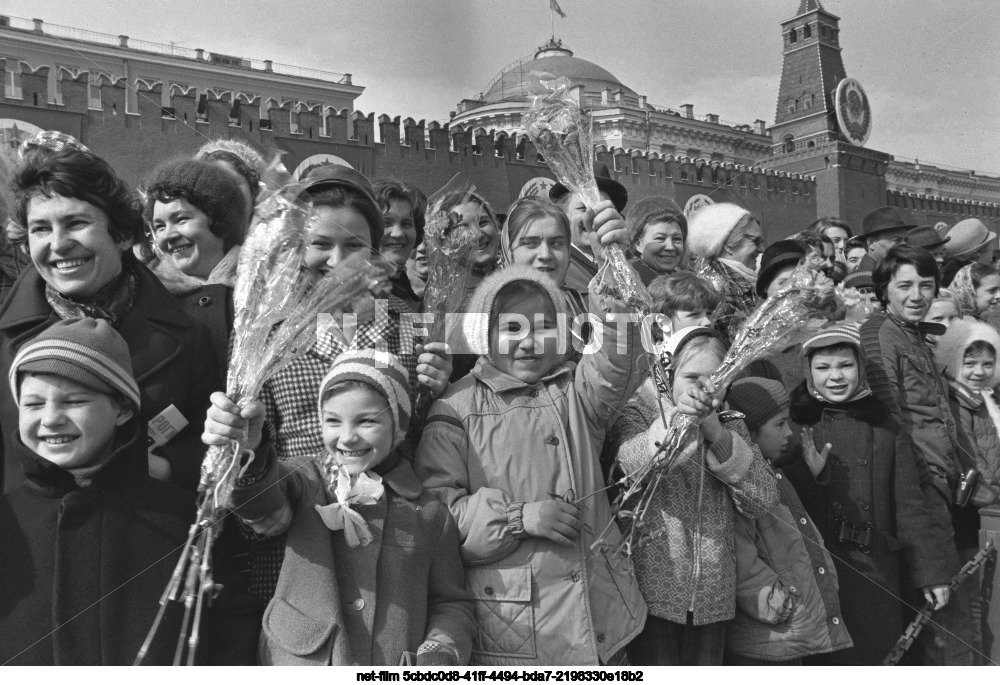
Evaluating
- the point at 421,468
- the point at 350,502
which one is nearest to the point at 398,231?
the point at 421,468

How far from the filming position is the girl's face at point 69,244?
1.95m

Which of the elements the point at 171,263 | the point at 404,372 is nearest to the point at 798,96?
the point at 404,372

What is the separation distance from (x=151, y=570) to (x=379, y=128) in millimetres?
20663

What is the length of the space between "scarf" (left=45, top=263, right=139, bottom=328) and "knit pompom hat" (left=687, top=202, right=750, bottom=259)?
8.47 ft

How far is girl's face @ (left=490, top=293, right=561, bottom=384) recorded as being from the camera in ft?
7.54

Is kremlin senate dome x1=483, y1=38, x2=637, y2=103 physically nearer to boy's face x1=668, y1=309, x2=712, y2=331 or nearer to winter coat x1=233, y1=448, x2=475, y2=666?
boy's face x1=668, y1=309, x2=712, y2=331

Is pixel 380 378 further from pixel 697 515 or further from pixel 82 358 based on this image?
pixel 697 515

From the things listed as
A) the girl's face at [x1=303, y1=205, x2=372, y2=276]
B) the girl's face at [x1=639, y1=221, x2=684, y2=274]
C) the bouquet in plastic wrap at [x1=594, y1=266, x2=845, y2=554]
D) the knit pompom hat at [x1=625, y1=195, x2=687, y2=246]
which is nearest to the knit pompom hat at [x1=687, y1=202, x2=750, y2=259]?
the knit pompom hat at [x1=625, y1=195, x2=687, y2=246]

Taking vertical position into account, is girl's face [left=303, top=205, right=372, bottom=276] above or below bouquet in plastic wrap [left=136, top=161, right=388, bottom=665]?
above

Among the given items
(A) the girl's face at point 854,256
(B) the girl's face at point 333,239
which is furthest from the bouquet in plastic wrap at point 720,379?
(A) the girl's face at point 854,256

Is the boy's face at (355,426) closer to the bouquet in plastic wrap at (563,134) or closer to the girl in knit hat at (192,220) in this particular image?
the girl in knit hat at (192,220)

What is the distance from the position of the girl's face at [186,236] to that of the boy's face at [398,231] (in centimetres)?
81

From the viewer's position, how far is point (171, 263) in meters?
2.41

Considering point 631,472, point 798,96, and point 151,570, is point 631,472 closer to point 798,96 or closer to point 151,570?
point 151,570
